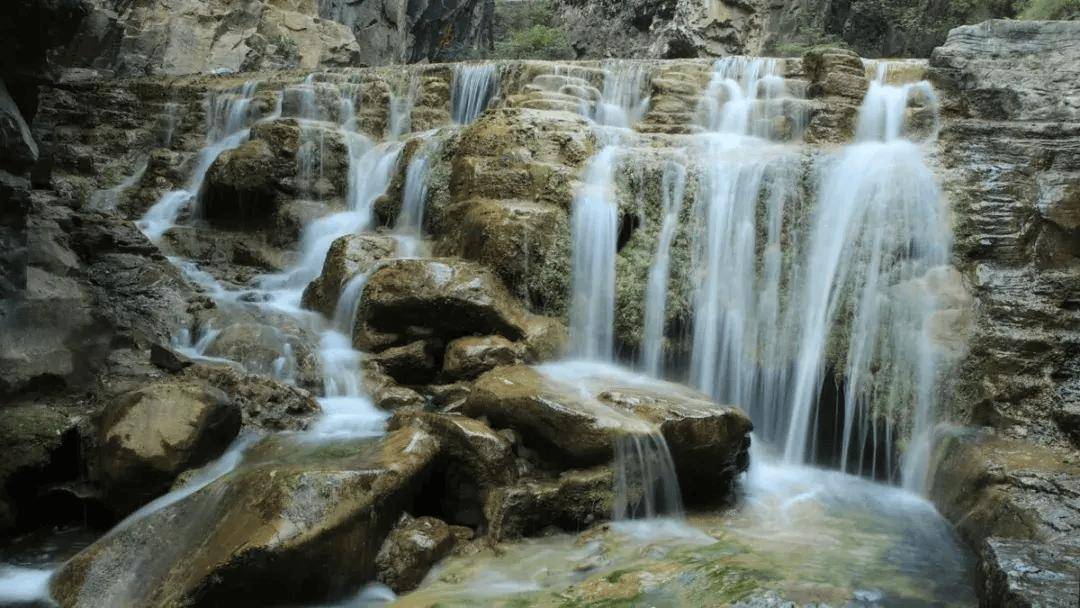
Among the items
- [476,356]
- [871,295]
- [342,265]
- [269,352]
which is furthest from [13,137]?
[871,295]

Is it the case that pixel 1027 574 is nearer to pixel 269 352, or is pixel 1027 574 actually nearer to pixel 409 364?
pixel 409 364

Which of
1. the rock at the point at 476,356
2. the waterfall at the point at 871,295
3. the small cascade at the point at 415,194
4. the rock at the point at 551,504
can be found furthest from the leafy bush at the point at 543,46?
the rock at the point at 551,504

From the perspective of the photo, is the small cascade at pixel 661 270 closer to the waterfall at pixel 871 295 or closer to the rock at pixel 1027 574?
the waterfall at pixel 871 295

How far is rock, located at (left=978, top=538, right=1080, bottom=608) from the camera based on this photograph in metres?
3.26

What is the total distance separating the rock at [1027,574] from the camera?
10.7 ft

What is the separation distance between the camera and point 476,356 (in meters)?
7.38

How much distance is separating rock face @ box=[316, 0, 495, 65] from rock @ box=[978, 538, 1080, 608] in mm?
25319

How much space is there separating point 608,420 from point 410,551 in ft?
5.83

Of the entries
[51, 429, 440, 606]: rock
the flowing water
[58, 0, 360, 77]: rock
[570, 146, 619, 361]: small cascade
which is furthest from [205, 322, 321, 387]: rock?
[58, 0, 360, 77]: rock

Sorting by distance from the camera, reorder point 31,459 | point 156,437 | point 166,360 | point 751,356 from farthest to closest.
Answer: point 751,356
point 166,360
point 31,459
point 156,437

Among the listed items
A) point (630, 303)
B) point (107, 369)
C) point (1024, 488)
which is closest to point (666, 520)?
point (1024, 488)

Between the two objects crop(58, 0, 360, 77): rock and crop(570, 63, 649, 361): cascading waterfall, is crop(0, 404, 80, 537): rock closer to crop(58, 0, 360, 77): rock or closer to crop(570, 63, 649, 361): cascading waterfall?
crop(570, 63, 649, 361): cascading waterfall

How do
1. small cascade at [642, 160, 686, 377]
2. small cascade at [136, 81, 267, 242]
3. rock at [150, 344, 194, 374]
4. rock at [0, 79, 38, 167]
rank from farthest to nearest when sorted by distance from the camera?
small cascade at [136, 81, 267, 242], small cascade at [642, 160, 686, 377], rock at [150, 344, 194, 374], rock at [0, 79, 38, 167]

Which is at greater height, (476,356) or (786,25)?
(786,25)
